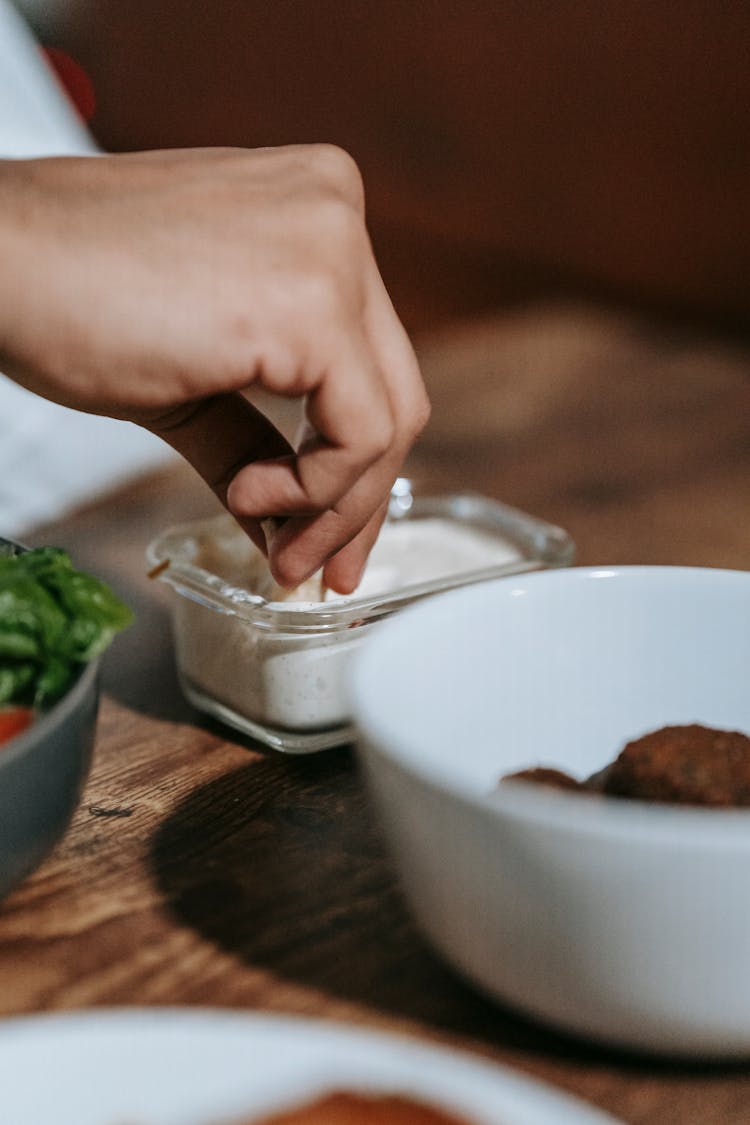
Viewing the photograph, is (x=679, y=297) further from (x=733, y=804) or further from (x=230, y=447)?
(x=733, y=804)

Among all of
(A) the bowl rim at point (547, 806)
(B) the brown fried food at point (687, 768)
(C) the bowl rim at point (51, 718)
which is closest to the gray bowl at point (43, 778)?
(C) the bowl rim at point (51, 718)

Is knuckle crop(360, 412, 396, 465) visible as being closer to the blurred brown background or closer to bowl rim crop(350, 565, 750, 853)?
bowl rim crop(350, 565, 750, 853)

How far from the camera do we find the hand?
0.63 metres

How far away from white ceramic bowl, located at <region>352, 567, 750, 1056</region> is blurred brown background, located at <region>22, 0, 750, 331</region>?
2532 mm

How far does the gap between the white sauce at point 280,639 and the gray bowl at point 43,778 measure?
0.17 meters

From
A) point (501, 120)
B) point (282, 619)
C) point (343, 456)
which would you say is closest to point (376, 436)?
point (343, 456)

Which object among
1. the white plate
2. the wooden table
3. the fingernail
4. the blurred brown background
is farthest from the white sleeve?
the blurred brown background

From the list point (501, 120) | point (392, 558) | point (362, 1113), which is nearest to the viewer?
point (362, 1113)

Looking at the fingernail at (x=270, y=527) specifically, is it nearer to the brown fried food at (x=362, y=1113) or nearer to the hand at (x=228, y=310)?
the hand at (x=228, y=310)

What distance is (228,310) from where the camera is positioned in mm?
654

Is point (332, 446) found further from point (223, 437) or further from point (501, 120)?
point (501, 120)

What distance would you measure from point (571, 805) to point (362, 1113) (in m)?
0.13

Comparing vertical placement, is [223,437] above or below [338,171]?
below

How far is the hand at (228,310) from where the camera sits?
0.63 m
